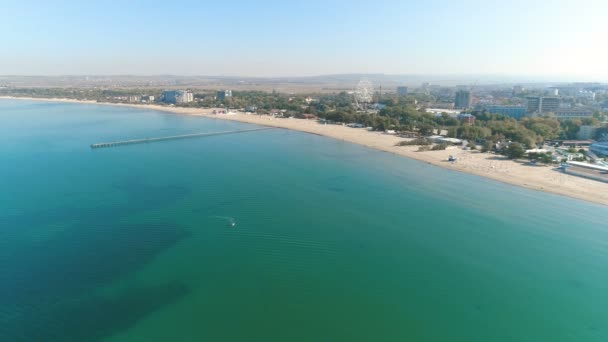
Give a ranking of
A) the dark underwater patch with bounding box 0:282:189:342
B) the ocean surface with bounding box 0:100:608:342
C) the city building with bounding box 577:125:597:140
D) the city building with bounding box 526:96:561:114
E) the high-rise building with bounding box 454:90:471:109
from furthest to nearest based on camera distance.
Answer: the high-rise building with bounding box 454:90:471:109 → the city building with bounding box 526:96:561:114 → the city building with bounding box 577:125:597:140 → the ocean surface with bounding box 0:100:608:342 → the dark underwater patch with bounding box 0:282:189:342

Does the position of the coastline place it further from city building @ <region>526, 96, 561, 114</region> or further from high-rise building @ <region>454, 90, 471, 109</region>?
high-rise building @ <region>454, 90, 471, 109</region>

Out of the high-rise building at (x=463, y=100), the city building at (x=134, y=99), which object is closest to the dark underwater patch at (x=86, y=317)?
the high-rise building at (x=463, y=100)

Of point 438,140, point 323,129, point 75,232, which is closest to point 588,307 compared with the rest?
point 75,232

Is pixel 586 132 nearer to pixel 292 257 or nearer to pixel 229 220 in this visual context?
pixel 292 257

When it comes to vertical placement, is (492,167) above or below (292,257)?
above

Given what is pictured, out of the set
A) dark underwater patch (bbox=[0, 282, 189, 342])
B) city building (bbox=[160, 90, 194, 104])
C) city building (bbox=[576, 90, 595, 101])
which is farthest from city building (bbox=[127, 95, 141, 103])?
city building (bbox=[576, 90, 595, 101])

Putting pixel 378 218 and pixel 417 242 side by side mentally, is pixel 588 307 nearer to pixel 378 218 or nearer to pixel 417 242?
pixel 417 242

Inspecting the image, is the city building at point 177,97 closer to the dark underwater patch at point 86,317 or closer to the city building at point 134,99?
the city building at point 134,99

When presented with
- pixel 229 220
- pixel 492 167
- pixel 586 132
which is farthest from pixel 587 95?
pixel 229 220
